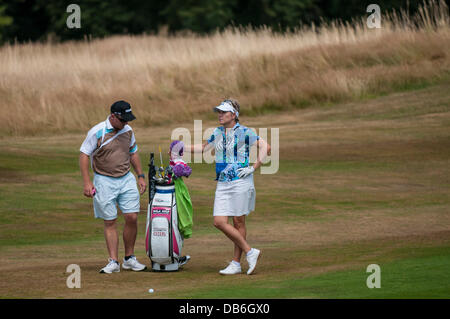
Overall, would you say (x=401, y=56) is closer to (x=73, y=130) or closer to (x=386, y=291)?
(x=73, y=130)

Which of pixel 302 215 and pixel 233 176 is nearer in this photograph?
pixel 233 176

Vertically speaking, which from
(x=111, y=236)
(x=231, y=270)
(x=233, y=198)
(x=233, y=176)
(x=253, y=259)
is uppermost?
(x=233, y=176)

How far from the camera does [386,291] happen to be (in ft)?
29.2

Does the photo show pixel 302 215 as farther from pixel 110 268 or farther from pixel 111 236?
pixel 110 268

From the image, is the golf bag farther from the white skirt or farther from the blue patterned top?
the blue patterned top

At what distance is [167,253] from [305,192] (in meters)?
7.64

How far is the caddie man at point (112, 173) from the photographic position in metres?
10.7

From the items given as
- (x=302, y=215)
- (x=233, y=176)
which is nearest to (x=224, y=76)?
(x=302, y=215)

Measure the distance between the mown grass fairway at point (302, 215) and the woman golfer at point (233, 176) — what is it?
0.40 m

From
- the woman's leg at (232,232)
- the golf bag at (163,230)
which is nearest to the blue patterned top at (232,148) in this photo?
the woman's leg at (232,232)

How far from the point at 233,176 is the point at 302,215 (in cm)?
565

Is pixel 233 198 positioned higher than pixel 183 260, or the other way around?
pixel 233 198

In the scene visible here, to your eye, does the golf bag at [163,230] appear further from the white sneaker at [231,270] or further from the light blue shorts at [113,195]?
the white sneaker at [231,270]

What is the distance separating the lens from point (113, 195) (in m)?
10.8
